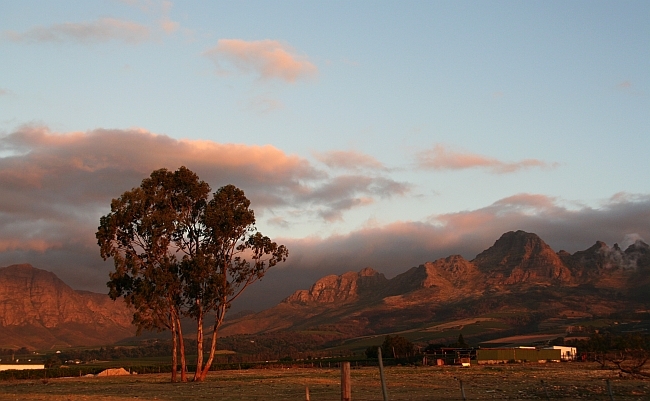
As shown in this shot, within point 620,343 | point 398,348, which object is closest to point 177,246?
point 620,343

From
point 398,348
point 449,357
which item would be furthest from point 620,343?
point 398,348

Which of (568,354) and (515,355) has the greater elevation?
(515,355)

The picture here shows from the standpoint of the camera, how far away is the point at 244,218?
8444 cm

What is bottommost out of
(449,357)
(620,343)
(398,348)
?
(449,357)

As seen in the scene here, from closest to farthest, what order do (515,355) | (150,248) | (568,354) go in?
(150,248), (515,355), (568,354)

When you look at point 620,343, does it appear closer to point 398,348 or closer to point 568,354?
point 568,354

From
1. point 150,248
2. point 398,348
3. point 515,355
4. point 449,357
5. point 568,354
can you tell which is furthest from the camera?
point 398,348

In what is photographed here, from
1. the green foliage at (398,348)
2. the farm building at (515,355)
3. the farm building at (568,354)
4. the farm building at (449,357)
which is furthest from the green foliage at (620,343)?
the green foliage at (398,348)

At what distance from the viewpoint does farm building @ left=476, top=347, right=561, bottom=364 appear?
476 ft

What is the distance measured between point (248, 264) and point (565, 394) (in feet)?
141

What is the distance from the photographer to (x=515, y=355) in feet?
482

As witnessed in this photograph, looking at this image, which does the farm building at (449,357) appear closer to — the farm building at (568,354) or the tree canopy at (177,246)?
the farm building at (568,354)

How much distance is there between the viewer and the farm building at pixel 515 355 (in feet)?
476

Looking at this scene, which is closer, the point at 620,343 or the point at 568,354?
the point at 620,343
